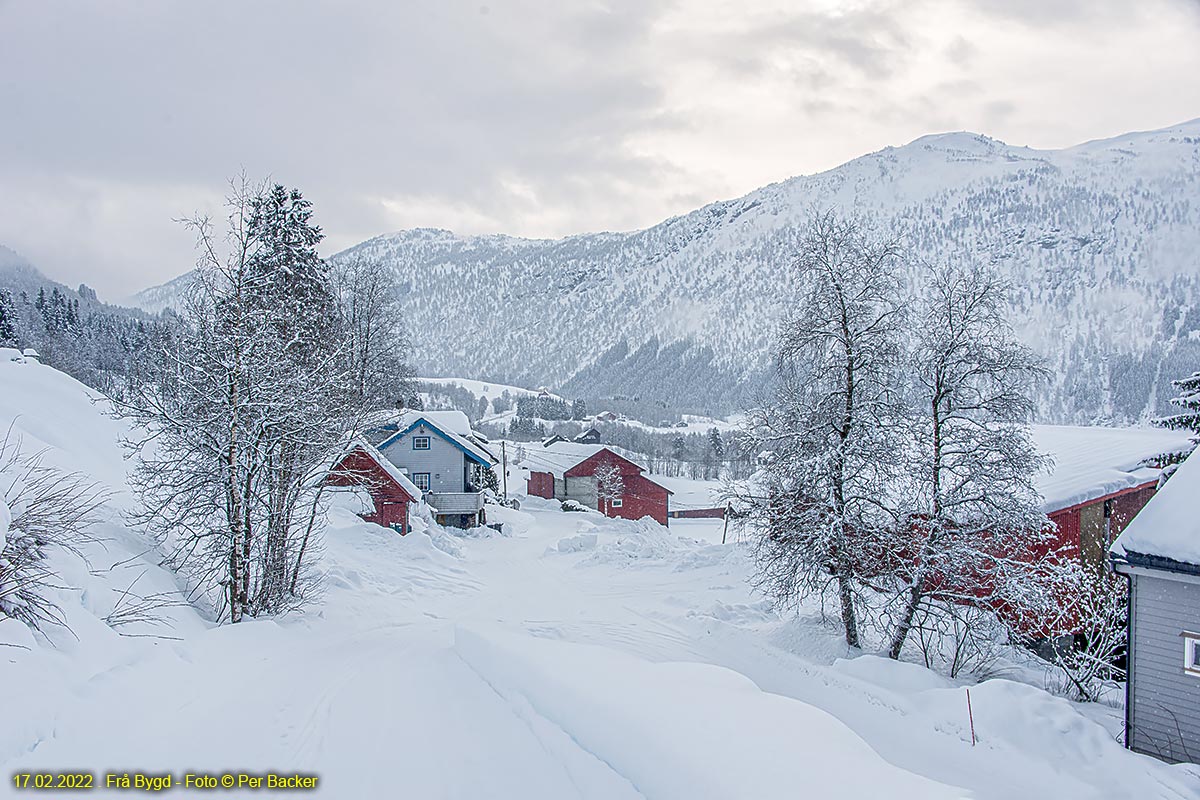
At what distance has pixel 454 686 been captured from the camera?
917cm

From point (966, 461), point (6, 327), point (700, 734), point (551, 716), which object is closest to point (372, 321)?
point (966, 461)

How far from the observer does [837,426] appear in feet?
50.9

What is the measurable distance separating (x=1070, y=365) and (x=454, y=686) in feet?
692

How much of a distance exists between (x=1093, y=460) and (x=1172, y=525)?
13.6 metres

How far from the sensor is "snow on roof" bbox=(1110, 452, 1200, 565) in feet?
35.5

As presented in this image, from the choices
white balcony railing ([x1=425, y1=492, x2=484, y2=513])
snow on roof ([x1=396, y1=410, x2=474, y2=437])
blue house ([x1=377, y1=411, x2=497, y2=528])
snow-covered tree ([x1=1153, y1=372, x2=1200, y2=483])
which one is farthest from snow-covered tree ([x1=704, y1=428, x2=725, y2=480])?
snow-covered tree ([x1=1153, y1=372, x2=1200, y2=483])

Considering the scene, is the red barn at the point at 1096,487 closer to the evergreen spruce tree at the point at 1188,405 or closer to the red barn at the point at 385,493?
the evergreen spruce tree at the point at 1188,405

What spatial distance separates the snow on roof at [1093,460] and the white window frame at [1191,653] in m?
A: 6.02

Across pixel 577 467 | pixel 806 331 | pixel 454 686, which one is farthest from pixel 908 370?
pixel 577 467

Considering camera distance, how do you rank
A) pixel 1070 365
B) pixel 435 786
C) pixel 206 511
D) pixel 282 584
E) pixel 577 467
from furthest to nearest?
pixel 1070 365
pixel 577 467
pixel 282 584
pixel 206 511
pixel 435 786

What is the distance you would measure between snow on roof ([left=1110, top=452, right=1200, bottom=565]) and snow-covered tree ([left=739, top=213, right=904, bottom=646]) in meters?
4.47

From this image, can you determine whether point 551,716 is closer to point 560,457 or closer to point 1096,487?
point 1096,487

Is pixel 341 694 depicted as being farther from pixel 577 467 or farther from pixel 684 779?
pixel 577 467

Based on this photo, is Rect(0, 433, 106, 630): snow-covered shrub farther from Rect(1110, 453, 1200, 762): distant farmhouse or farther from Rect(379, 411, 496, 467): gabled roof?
Rect(379, 411, 496, 467): gabled roof
